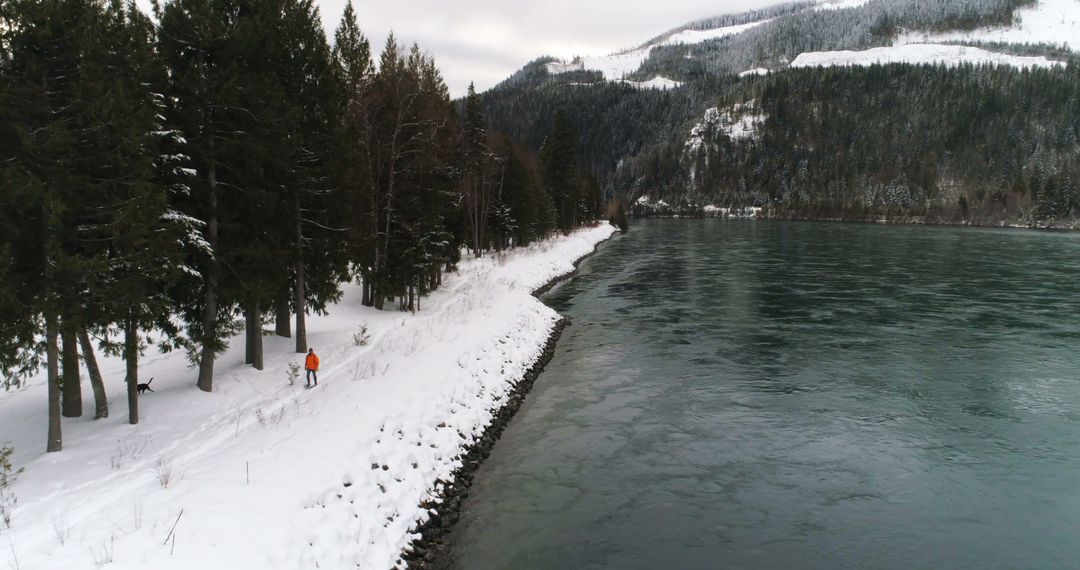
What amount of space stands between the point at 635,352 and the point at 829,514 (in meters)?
12.6

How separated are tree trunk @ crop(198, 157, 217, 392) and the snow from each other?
0.58 meters

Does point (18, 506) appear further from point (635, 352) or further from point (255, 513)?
point (635, 352)

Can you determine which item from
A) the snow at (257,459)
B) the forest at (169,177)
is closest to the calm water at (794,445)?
the snow at (257,459)

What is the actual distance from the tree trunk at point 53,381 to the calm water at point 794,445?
8.29 m

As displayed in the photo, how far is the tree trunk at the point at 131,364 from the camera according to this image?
41.5 feet

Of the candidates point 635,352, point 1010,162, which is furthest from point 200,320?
point 1010,162

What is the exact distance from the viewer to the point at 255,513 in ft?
30.6

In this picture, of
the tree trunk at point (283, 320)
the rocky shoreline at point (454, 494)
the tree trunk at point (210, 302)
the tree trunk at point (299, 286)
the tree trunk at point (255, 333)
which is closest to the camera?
the rocky shoreline at point (454, 494)

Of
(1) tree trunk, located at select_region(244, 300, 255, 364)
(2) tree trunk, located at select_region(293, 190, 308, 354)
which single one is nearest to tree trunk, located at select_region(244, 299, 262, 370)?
(1) tree trunk, located at select_region(244, 300, 255, 364)

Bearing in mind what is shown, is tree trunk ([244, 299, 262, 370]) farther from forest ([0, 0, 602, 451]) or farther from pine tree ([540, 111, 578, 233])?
pine tree ([540, 111, 578, 233])

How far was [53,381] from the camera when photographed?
36.7 feet

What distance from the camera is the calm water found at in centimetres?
1090

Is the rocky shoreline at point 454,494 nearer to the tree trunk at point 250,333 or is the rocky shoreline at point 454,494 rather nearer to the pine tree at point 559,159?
the tree trunk at point 250,333

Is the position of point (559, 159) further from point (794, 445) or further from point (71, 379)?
point (71, 379)
